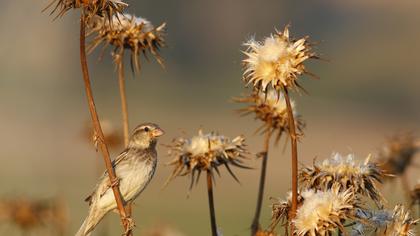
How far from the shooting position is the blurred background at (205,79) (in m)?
105

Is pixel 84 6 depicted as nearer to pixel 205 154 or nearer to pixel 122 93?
pixel 122 93

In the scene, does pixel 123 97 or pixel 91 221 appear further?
pixel 91 221

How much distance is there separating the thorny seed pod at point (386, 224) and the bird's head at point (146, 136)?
3010mm

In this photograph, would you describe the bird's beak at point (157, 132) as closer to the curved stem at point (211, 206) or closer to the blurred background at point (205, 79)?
the curved stem at point (211, 206)

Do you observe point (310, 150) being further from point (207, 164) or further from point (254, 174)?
point (207, 164)

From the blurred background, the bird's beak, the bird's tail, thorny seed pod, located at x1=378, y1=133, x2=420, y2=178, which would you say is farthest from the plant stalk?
the blurred background

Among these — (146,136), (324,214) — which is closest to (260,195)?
(146,136)

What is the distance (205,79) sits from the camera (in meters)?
151

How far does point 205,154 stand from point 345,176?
5.05 ft

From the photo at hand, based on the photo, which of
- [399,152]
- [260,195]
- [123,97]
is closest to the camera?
[123,97]

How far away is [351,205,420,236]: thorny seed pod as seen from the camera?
17.5ft

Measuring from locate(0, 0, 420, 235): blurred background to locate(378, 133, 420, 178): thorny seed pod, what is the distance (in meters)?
72.4

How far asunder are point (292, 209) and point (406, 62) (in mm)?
141309

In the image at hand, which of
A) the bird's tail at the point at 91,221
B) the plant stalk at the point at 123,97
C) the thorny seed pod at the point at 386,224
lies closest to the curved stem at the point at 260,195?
the plant stalk at the point at 123,97
